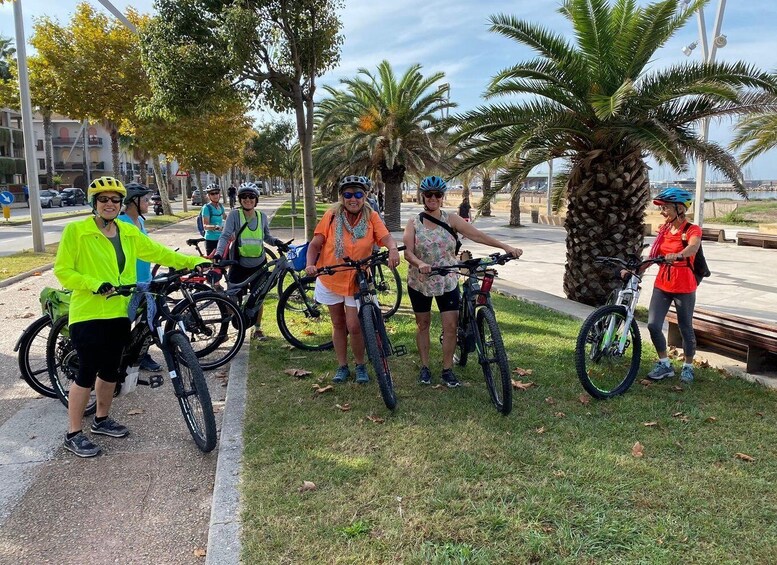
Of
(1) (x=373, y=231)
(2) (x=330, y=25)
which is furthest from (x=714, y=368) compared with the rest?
(2) (x=330, y=25)

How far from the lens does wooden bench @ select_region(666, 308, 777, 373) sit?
17.0 feet

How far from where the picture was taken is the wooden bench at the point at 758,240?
17.1 meters

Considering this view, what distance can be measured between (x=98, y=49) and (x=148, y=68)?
12.2 m

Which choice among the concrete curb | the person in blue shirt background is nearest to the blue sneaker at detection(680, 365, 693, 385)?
the concrete curb

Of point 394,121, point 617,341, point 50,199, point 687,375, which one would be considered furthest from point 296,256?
point 50,199

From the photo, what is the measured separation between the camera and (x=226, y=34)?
39.7ft

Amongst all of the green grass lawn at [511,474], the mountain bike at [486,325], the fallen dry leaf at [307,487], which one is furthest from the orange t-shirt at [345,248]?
the fallen dry leaf at [307,487]

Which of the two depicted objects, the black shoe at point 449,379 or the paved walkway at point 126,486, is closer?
the paved walkway at point 126,486

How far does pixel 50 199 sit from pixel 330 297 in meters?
48.4

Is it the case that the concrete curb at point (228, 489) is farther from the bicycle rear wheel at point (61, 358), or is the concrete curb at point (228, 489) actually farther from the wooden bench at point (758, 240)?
the wooden bench at point (758, 240)

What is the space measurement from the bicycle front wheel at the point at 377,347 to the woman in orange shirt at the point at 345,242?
286 mm

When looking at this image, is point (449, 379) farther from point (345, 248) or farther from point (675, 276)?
point (675, 276)

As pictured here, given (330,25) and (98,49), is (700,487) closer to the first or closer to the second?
(330,25)

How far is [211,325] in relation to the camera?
601cm
